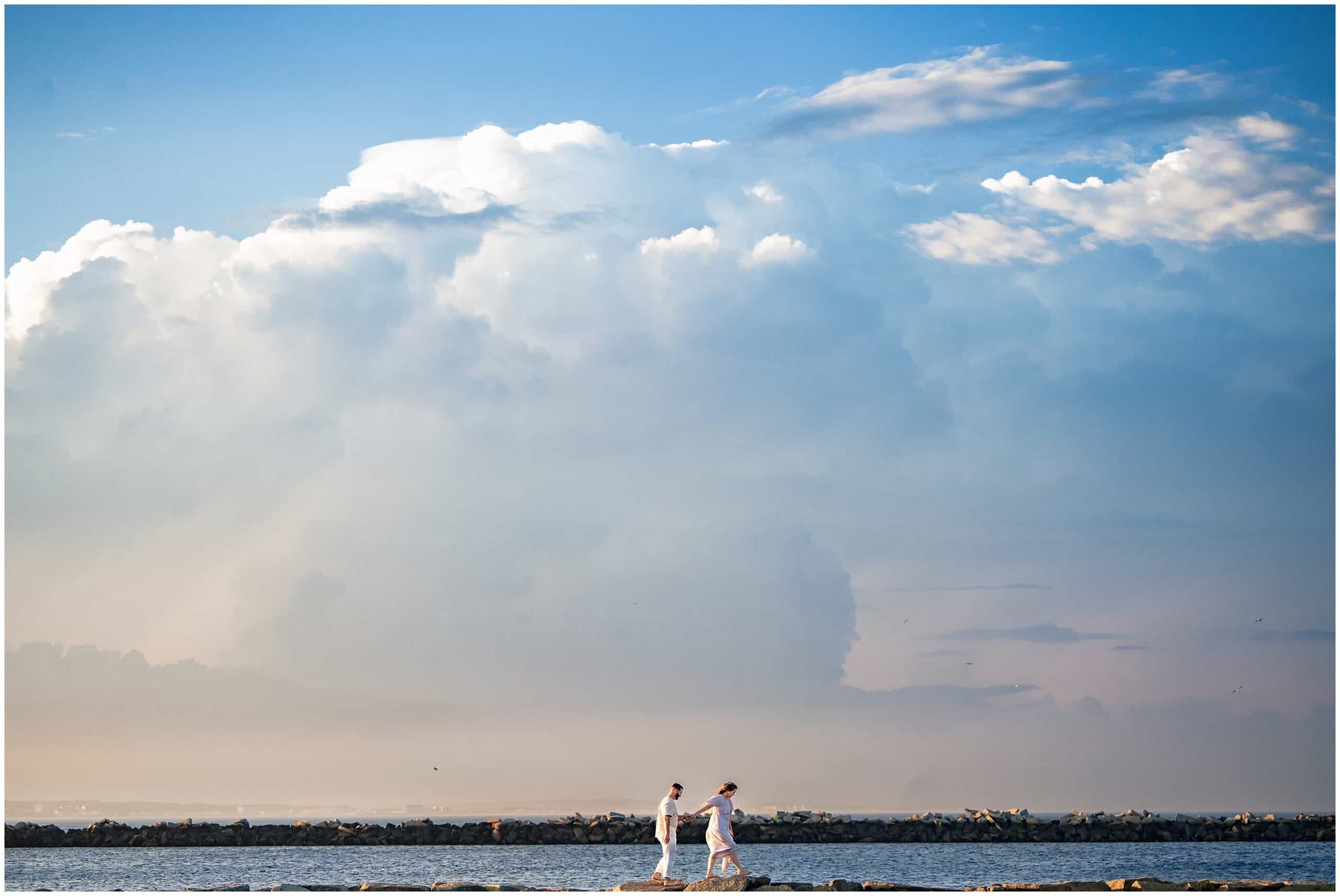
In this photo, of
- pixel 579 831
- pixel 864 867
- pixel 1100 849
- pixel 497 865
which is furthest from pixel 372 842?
pixel 1100 849

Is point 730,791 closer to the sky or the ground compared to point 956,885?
closer to the sky

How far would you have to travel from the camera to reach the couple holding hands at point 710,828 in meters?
21.6

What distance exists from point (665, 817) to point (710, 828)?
879 mm

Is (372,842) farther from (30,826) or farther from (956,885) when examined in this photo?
(956,885)

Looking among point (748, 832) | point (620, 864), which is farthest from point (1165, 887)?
point (748, 832)

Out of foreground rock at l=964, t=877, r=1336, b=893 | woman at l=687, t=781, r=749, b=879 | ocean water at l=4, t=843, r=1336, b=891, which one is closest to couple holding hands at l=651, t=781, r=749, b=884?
woman at l=687, t=781, r=749, b=879

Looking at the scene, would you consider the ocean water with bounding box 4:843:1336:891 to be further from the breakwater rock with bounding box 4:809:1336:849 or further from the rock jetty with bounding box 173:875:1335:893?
the rock jetty with bounding box 173:875:1335:893

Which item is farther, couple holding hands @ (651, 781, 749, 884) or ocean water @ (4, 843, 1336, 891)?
ocean water @ (4, 843, 1336, 891)

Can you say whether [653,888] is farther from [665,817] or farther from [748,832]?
[748,832]

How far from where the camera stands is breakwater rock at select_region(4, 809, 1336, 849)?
65.8m

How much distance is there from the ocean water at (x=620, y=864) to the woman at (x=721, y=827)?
16244 millimetres

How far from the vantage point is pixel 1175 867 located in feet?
154

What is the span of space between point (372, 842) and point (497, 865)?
18.7 metres

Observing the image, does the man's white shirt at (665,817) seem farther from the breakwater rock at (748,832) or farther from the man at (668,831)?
the breakwater rock at (748,832)
